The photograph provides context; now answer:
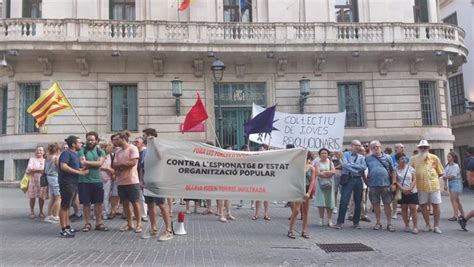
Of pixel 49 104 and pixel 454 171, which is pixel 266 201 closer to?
pixel 454 171

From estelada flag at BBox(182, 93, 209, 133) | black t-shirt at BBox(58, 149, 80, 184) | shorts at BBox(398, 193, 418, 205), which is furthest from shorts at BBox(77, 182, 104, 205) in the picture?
shorts at BBox(398, 193, 418, 205)

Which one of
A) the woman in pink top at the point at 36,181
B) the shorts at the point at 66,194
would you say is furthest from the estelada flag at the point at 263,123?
the woman in pink top at the point at 36,181

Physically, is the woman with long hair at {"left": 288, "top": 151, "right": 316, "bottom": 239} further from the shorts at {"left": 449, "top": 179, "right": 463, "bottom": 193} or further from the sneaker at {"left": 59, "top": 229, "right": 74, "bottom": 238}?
the sneaker at {"left": 59, "top": 229, "right": 74, "bottom": 238}

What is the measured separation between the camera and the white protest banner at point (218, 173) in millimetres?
8508

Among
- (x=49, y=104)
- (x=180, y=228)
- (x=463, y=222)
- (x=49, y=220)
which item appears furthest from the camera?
(x=49, y=104)

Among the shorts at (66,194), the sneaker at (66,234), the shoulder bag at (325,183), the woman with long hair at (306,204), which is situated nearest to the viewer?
the shorts at (66,194)

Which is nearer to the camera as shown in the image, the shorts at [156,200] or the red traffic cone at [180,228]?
the shorts at [156,200]

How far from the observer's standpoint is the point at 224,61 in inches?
828

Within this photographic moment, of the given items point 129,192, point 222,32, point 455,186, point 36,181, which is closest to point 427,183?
point 455,186

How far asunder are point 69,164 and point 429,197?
772cm

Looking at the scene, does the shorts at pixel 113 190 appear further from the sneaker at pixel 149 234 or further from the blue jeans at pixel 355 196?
the blue jeans at pixel 355 196

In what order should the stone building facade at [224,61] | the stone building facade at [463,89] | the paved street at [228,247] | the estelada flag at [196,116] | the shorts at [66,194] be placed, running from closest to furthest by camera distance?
the paved street at [228,247], the shorts at [66,194], the estelada flag at [196,116], the stone building facade at [224,61], the stone building facade at [463,89]

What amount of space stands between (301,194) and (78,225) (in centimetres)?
517

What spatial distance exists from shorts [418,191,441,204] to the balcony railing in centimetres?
1242
